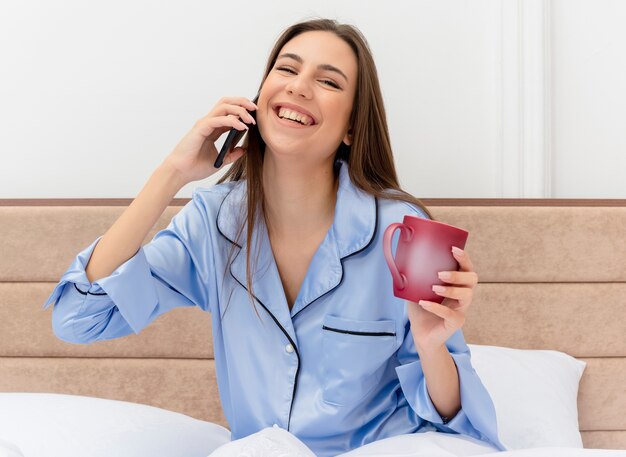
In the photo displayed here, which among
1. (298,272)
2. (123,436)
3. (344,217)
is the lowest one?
(123,436)

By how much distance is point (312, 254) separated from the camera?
1.49 m

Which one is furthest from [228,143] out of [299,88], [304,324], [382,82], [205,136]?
[382,82]

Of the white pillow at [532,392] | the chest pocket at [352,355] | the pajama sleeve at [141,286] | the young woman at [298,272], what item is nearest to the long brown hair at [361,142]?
the young woman at [298,272]

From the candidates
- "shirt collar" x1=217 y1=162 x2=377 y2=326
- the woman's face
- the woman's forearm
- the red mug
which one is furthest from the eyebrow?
the woman's forearm

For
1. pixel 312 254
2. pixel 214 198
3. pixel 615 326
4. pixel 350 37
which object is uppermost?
pixel 350 37

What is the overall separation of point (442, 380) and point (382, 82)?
3.38ft

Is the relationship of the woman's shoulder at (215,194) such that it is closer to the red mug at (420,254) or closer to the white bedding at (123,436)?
the white bedding at (123,436)

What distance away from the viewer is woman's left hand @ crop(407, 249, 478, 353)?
1114 mm

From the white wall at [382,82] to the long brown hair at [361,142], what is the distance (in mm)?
551

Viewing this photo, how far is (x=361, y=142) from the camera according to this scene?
150cm

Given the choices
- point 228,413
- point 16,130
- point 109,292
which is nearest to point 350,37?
point 109,292

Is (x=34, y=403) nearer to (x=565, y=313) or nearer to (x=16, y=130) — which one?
(x=16, y=130)

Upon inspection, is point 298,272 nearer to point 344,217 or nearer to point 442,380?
point 344,217

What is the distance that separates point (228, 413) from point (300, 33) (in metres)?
0.82
